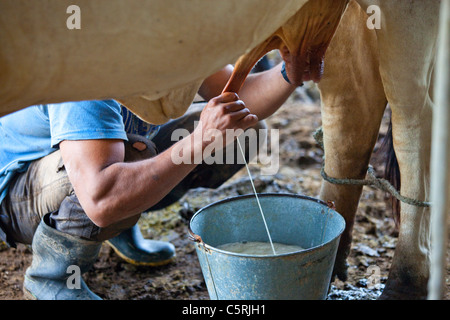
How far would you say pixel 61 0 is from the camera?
0.81 meters

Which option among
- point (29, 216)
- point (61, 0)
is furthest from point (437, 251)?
point (29, 216)

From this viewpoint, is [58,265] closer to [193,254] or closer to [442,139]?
A: [193,254]

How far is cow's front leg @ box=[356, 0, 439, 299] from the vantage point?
125 cm

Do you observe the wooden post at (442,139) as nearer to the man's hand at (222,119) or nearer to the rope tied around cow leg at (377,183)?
the man's hand at (222,119)

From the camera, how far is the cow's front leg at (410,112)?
1.25 metres

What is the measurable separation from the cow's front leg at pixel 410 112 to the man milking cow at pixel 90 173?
1.20 feet

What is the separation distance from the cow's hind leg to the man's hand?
0.38 m

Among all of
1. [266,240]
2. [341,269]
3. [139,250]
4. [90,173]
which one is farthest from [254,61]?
[139,250]

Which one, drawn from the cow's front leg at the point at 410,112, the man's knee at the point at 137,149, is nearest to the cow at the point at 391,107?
the cow's front leg at the point at 410,112

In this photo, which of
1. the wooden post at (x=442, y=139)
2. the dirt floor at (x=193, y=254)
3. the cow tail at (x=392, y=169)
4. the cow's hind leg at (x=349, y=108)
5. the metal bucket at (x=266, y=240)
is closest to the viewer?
the wooden post at (x=442, y=139)

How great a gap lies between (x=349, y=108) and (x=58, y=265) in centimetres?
97

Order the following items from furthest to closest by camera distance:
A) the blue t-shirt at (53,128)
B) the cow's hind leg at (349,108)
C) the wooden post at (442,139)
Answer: the cow's hind leg at (349,108)
the blue t-shirt at (53,128)
the wooden post at (442,139)

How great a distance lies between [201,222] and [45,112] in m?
0.55

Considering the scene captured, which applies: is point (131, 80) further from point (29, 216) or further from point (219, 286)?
point (29, 216)
